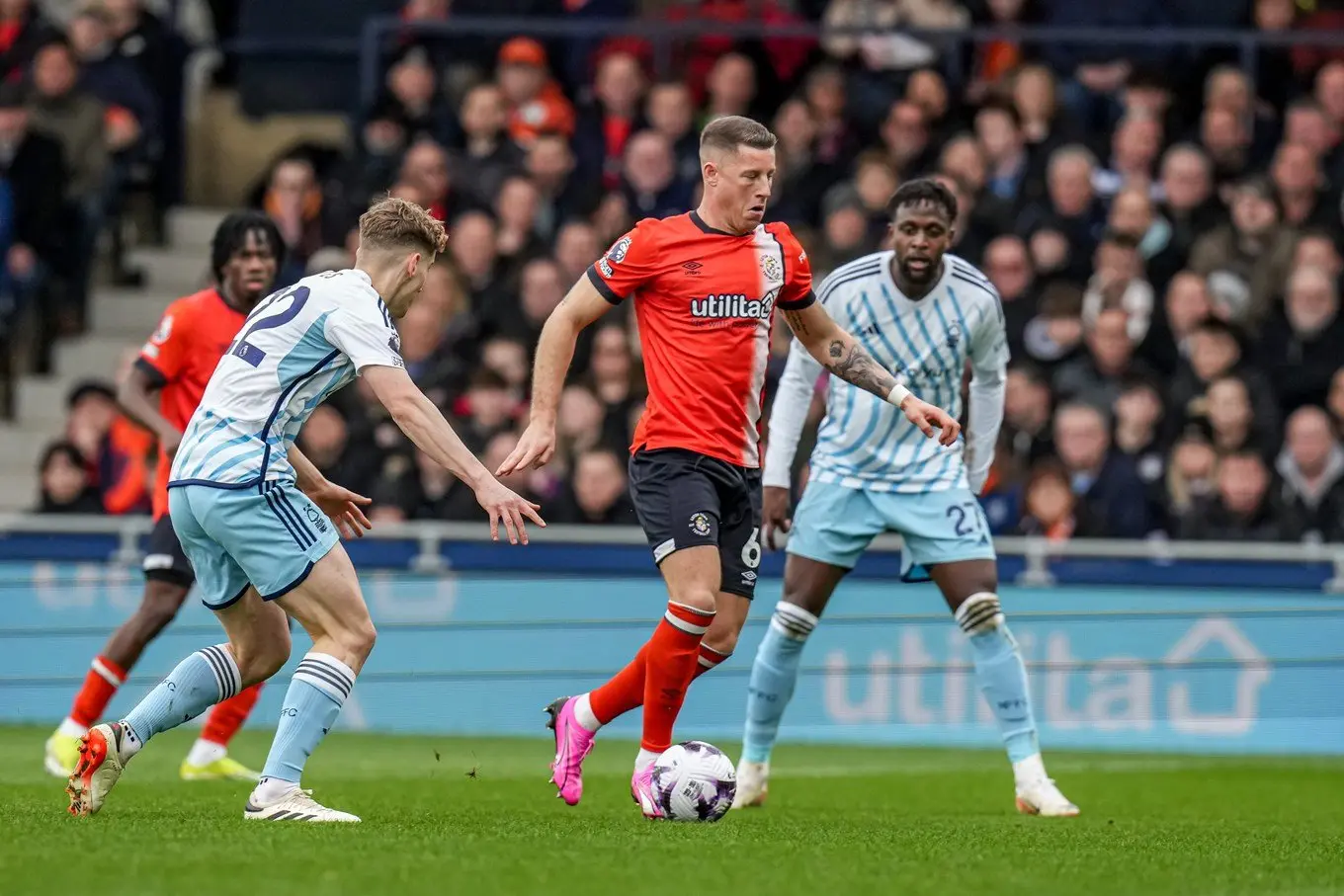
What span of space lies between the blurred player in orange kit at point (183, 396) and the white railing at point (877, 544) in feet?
9.96

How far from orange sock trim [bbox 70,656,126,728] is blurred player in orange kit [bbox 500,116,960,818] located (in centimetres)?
305

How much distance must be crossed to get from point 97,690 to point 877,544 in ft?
16.3

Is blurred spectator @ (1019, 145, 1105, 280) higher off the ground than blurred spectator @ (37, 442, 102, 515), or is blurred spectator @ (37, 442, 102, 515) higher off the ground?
blurred spectator @ (1019, 145, 1105, 280)

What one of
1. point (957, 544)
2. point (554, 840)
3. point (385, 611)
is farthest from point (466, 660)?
point (554, 840)

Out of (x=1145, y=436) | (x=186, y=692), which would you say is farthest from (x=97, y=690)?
(x=1145, y=436)

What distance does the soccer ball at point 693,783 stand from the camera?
7.92 m

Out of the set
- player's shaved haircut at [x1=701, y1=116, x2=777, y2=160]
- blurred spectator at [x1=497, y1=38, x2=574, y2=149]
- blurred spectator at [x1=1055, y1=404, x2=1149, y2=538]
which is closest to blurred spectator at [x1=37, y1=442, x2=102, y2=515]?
blurred spectator at [x1=497, y1=38, x2=574, y2=149]

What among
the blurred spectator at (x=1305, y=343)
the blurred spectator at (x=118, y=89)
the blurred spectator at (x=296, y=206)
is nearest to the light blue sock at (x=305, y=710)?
the blurred spectator at (x=1305, y=343)

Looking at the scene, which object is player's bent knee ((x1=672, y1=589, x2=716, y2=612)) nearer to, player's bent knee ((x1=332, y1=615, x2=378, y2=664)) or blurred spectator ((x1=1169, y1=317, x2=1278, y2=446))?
player's bent knee ((x1=332, y1=615, x2=378, y2=664))

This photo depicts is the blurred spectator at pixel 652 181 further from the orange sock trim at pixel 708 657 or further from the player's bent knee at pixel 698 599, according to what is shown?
the player's bent knee at pixel 698 599

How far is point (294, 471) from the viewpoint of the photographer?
766 cm

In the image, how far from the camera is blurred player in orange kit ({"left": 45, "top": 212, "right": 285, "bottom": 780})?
398 inches

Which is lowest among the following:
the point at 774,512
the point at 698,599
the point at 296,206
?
the point at 698,599

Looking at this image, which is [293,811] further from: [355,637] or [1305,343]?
[1305,343]
